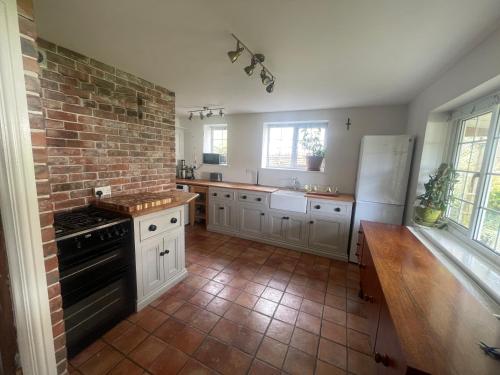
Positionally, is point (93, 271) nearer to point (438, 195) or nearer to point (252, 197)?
point (252, 197)

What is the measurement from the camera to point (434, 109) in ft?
6.59

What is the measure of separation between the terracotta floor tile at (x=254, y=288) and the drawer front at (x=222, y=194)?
1.59 metres

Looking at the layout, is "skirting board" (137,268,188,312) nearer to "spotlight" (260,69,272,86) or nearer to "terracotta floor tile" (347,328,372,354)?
"terracotta floor tile" (347,328,372,354)

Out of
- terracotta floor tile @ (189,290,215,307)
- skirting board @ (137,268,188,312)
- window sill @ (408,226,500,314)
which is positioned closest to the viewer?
window sill @ (408,226,500,314)

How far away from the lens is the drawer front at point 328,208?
2807 mm

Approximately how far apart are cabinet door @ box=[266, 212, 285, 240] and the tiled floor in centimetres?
70

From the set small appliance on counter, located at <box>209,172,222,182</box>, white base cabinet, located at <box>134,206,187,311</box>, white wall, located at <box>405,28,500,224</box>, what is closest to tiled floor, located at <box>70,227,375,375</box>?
white base cabinet, located at <box>134,206,187,311</box>

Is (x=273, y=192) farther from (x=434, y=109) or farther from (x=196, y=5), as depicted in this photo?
(x=196, y=5)

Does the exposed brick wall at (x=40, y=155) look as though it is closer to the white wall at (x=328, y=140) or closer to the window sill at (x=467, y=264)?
the window sill at (x=467, y=264)

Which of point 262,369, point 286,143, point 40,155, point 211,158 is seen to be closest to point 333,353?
point 262,369

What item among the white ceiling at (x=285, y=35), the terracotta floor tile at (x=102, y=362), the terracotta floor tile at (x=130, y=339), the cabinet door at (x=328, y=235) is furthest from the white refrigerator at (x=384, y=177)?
the terracotta floor tile at (x=102, y=362)

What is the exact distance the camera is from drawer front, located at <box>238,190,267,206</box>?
130 inches

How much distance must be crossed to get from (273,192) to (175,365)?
7.77 ft

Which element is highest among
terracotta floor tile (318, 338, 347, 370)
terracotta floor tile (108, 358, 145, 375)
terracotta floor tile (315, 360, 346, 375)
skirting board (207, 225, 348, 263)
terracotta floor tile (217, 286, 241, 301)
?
skirting board (207, 225, 348, 263)
